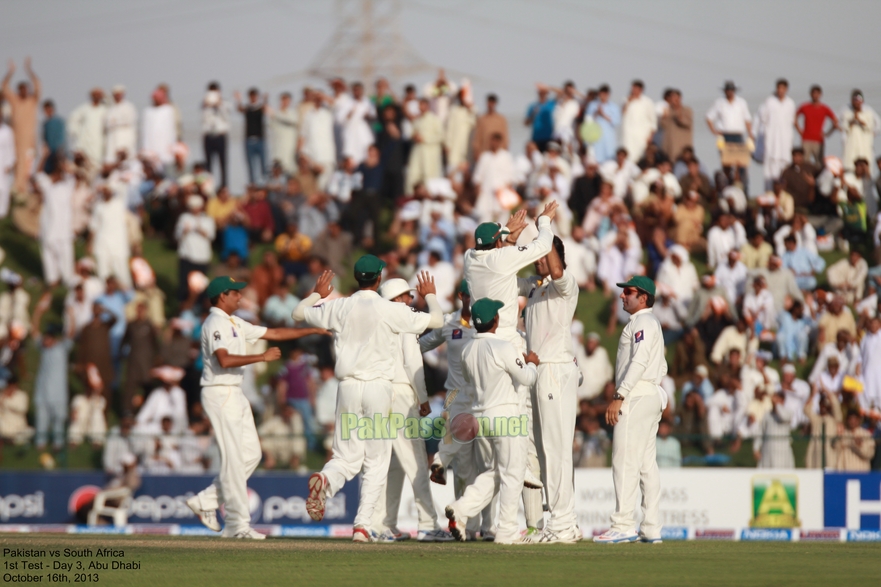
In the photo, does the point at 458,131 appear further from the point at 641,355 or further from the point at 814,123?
the point at 641,355

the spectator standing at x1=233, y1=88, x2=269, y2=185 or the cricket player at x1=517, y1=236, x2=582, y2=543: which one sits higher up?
the spectator standing at x1=233, y1=88, x2=269, y2=185

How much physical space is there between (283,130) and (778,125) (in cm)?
1034

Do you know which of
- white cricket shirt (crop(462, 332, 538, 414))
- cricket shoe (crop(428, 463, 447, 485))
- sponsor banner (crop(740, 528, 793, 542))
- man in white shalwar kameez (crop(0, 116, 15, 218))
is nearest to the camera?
white cricket shirt (crop(462, 332, 538, 414))

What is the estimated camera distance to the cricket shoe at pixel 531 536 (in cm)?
1170

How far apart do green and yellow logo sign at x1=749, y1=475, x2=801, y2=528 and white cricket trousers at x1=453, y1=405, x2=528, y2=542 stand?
8936 millimetres

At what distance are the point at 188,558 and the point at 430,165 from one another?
17.4 metres

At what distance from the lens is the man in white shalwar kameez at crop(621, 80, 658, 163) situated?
85.7ft

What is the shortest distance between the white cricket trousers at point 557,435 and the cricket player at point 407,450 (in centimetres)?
112

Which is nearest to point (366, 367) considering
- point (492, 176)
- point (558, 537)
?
point (558, 537)

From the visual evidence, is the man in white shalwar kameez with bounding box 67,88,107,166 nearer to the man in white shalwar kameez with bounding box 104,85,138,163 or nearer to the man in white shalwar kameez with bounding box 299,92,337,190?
the man in white shalwar kameez with bounding box 104,85,138,163

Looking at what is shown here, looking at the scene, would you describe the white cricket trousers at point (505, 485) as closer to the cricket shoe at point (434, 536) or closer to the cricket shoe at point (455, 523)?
the cricket shoe at point (455, 523)

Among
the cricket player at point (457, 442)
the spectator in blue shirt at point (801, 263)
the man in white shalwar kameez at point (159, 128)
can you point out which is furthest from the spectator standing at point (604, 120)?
the cricket player at point (457, 442)

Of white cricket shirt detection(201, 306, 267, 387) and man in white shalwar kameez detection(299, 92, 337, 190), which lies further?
man in white shalwar kameez detection(299, 92, 337, 190)

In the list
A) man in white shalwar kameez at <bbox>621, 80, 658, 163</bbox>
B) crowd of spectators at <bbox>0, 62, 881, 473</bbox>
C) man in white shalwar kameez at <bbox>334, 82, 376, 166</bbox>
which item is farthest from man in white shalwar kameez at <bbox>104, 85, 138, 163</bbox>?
man in white shalwar kameez at <bbox>621, 80, 658, 163</bbox>
